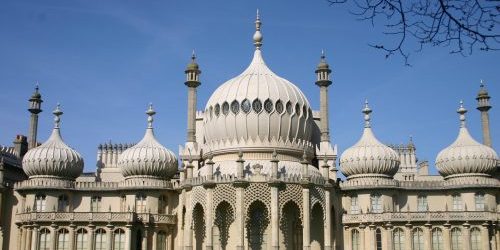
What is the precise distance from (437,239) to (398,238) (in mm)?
2979

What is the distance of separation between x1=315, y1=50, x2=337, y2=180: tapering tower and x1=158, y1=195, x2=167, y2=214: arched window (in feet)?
43.7

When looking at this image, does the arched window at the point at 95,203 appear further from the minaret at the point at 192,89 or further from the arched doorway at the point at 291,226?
the arched doorway at the point at 291,226

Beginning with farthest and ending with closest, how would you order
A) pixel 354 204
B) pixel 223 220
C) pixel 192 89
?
pixel 192 89 < pixel 354 204 < pixel 223 220

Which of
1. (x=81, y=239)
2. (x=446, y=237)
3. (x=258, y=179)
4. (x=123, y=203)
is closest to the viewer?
(x=258, y=179)

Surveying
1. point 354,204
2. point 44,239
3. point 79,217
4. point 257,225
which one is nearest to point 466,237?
point 354,204

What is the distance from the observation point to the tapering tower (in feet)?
172

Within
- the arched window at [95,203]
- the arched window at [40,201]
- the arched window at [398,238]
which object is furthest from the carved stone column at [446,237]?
the arched window at [40,201]

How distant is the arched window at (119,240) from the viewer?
49281 millimetres

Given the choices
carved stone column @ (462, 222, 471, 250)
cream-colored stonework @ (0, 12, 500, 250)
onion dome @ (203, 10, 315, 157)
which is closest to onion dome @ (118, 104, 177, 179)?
cream-colored stonework @ (0, 12, 500, 250)

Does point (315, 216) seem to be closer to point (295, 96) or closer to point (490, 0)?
point (295, 96)

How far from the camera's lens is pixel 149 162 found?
51875mm

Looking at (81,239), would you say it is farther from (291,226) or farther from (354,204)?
(354,204)

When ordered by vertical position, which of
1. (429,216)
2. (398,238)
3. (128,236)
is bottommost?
(398,238)

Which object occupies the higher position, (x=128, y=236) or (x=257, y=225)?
(x=257, y=225)
